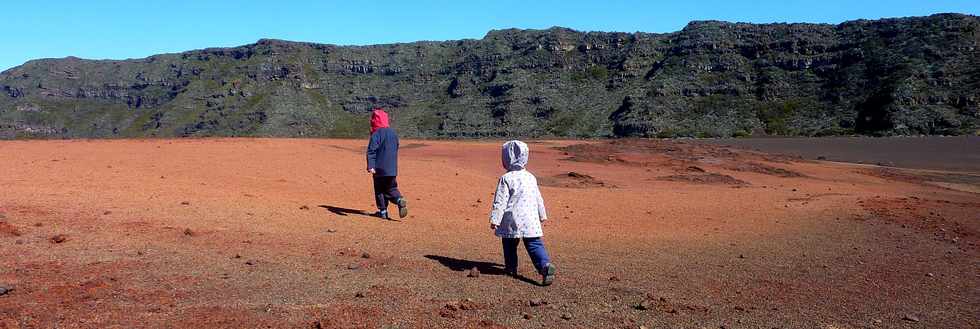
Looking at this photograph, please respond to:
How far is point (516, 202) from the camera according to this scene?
21.6ft

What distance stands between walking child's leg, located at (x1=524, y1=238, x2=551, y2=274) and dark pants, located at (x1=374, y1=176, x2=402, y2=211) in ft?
13.2

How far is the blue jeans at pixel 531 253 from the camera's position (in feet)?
20.7

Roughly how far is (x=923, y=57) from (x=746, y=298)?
3985 inches

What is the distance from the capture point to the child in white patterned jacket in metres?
6.46

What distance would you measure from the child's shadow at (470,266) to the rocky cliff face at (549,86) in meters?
79.8

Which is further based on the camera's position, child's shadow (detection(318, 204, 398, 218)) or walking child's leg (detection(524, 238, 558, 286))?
child's shadow (detection(318, 204, 398, 218))

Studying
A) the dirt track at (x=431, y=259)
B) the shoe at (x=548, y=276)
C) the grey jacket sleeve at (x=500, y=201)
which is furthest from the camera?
the grey jacket sleeve at (x=500, y=201)

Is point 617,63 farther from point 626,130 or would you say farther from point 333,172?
point 333,172

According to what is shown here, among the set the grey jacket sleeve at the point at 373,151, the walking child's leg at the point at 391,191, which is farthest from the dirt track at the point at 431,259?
the grey jacket sleeve at the point at 373,151

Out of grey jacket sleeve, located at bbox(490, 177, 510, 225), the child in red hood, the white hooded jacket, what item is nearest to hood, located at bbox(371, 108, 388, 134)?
the child in red hood

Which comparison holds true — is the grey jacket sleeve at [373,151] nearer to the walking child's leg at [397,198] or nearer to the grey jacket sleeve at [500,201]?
the walking child's leg at [397,198]

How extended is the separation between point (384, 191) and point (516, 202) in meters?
3.98

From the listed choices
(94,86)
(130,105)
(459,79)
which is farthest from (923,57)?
(94,86)

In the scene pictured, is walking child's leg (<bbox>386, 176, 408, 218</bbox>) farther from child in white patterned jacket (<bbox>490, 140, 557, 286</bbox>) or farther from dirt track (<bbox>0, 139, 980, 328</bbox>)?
child in white patterned jacket (<bbox>490, 140, 557, 286</bbox>)
